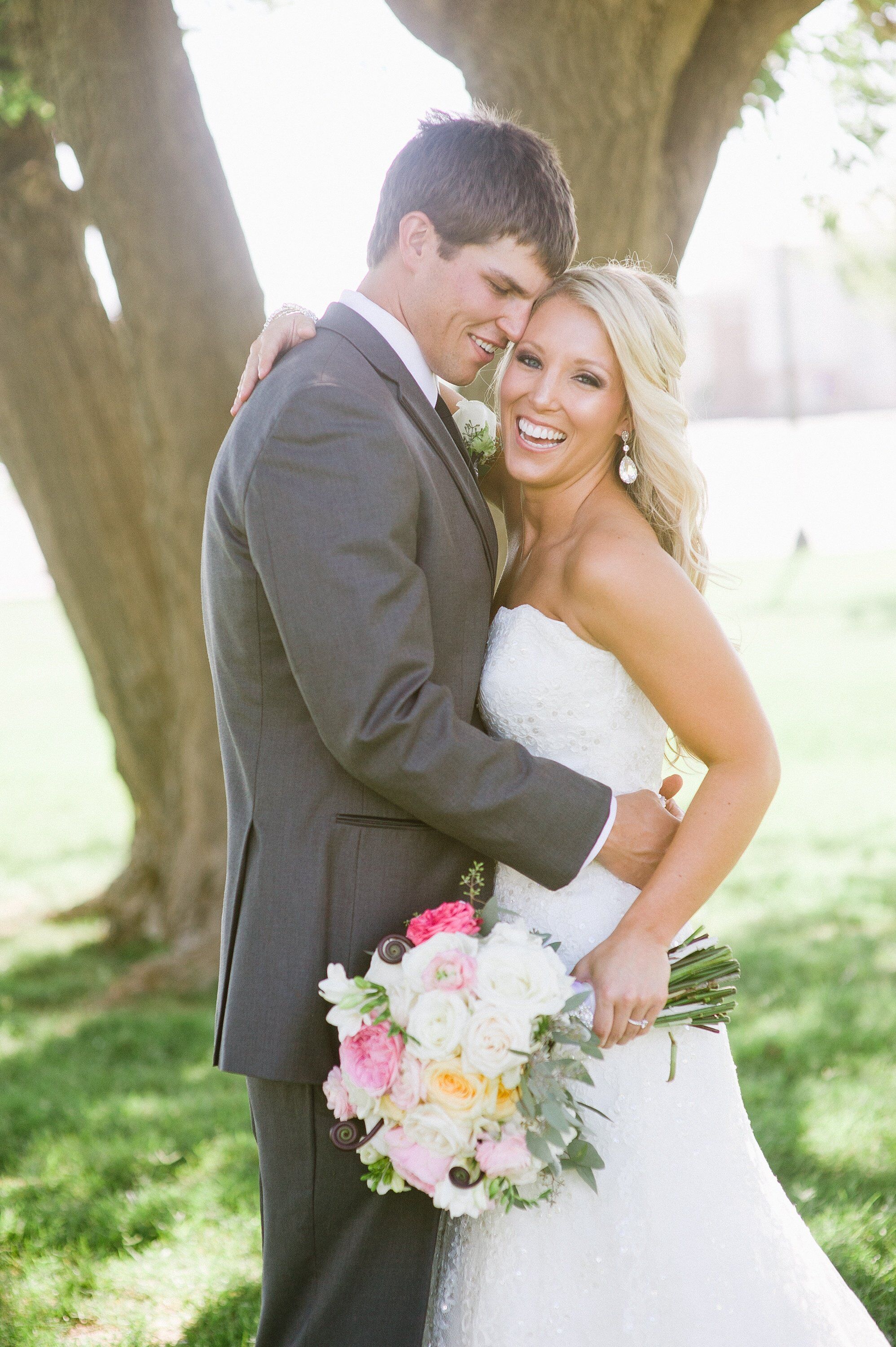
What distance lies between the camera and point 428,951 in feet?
6.62

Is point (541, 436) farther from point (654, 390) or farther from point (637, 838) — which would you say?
point (637, 838)

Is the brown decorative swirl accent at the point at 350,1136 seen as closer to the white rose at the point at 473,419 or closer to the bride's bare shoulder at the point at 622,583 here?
the bride's bare shoulder at the point at 622,583

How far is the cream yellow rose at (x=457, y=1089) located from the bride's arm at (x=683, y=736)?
36 centimetres

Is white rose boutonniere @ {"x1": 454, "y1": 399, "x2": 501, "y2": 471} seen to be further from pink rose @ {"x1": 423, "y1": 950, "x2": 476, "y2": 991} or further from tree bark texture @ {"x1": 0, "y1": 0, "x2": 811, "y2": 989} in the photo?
pink rose @ {"x1": 423, "y1": 950, "x2": 476, "y2": 991}

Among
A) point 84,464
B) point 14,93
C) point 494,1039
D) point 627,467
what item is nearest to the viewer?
point 494,1039

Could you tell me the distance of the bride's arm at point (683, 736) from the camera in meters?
2.26

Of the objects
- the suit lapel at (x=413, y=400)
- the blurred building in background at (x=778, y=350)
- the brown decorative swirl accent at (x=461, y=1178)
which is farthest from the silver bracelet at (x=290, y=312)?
the blurred building in background at (x=778, y=350)

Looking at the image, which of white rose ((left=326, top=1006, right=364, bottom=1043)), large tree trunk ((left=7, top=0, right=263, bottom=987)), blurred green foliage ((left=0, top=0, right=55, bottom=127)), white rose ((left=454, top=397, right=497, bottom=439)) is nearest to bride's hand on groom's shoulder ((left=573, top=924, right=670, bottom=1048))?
white rose ((left=326, top=1006, right=364, bottom=1043))

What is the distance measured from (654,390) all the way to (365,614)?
39.8 inches

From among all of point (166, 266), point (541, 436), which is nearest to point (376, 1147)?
point (541, 436)

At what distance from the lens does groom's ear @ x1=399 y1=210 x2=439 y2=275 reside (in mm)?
2477

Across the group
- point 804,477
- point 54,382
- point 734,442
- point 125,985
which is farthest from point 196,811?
point 734,442

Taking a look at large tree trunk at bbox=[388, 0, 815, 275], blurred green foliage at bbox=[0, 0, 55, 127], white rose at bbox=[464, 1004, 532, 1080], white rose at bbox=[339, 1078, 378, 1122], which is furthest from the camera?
blurred green foliage at bbox=[0, 0, 55, 127]

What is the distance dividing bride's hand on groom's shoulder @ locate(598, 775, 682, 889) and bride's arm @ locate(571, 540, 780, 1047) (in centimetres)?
5
